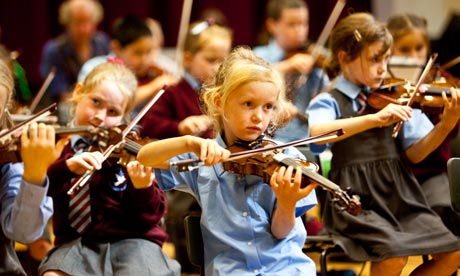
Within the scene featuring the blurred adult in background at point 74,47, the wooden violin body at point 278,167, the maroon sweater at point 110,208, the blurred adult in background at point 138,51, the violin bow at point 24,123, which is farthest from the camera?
the blurred adult in background at point 74,47

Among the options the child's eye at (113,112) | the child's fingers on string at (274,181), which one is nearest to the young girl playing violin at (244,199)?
the child's fingers on string at (274,181)

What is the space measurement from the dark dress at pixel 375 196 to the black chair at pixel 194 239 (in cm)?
52

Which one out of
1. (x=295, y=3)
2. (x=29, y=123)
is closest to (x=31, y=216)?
(x=29, y=123)

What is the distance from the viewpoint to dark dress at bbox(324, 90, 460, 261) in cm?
266

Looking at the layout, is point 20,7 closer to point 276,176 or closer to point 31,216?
point 31,216

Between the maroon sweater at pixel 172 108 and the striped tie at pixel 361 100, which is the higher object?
the striped tie at pixel 361 100

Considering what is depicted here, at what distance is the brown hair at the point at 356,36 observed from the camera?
9.25 ft

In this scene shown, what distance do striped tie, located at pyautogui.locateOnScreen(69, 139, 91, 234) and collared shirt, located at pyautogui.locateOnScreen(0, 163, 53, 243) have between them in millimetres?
119

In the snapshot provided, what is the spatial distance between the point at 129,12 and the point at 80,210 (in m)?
3.38

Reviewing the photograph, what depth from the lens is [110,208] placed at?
102 inches

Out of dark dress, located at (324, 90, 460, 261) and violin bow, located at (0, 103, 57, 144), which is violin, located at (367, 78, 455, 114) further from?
violin bow, located at (0, 103, 57, 144)

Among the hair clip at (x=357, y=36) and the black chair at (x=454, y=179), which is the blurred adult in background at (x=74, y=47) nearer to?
the hair clip at (x=357, y=36)

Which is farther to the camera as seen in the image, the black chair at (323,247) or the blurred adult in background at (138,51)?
the blurred adult in background at (138,51)

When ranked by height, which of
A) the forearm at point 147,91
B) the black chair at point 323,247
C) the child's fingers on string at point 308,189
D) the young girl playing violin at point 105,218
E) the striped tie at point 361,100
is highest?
the child's fingers on string at point 308,189
